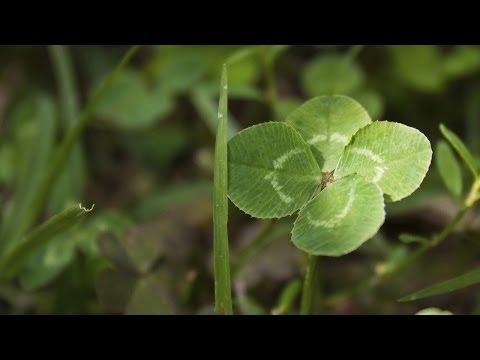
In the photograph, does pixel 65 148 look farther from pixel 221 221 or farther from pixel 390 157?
pixel 390 157

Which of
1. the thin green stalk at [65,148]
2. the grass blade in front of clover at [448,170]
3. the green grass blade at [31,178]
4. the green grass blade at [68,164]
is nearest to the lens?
the grass blade in front of clover at [448,170]

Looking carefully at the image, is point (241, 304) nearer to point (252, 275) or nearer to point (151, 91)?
point (252, 275)

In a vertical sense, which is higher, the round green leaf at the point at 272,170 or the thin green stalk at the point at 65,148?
the thin green stalk at the point at 65,148

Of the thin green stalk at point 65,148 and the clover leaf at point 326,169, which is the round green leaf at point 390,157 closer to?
the clover leaf at point 326,169

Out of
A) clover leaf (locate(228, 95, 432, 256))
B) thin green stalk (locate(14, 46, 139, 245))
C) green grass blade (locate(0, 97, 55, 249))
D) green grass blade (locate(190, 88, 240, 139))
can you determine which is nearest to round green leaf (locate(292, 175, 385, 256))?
clover leaf (locate(228, 95, 432, 256))

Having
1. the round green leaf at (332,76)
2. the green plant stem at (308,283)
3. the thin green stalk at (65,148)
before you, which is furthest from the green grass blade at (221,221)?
the round green leaf at (332,76)

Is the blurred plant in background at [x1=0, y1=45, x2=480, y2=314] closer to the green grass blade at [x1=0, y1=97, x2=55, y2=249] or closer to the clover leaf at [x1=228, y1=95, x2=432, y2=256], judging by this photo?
the green grass blade at [x1=0, y1=97, x2=55, y2=249]

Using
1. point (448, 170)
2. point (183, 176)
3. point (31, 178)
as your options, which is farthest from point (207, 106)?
point (448, 170)
